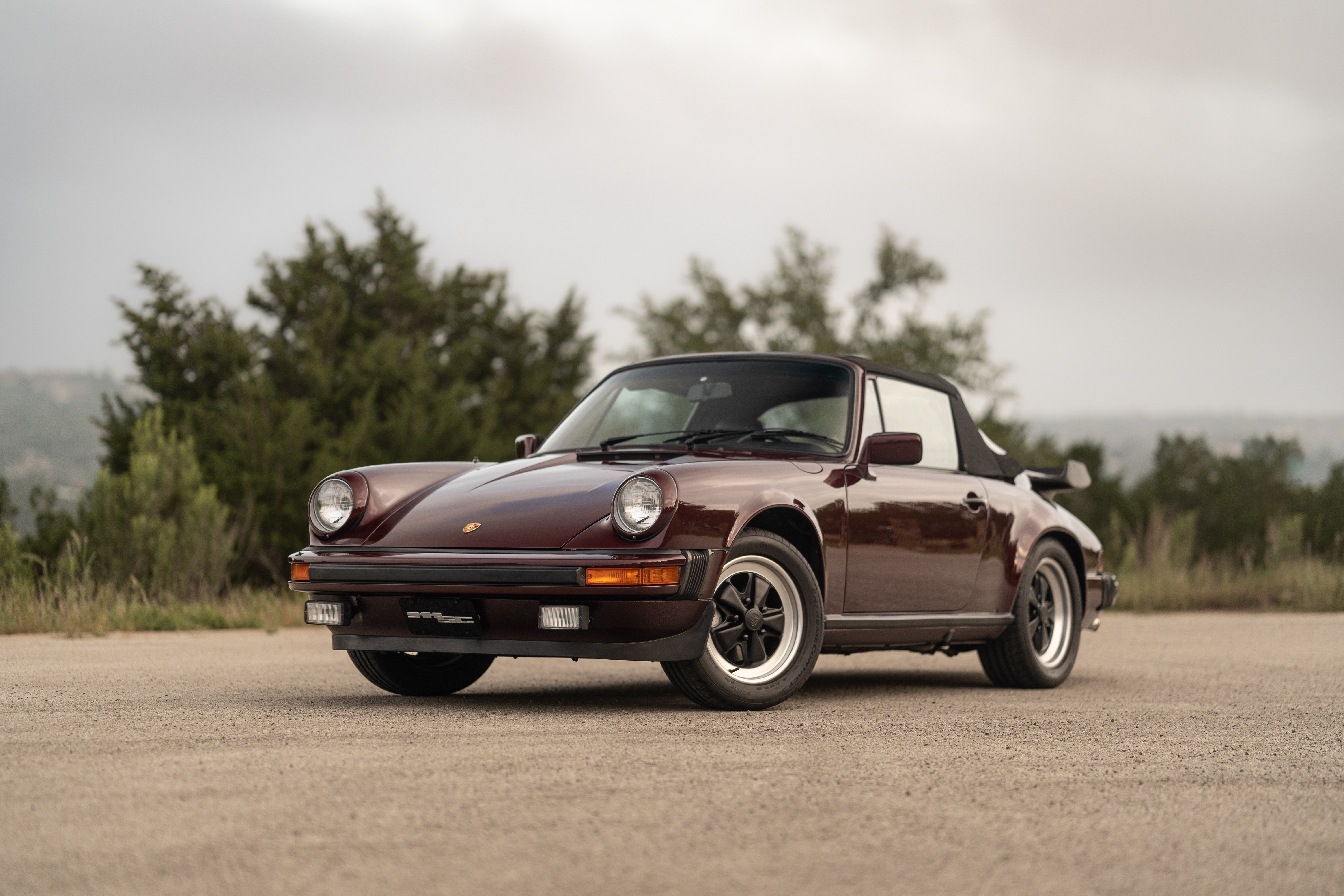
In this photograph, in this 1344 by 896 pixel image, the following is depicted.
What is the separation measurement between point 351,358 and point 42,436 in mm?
40068

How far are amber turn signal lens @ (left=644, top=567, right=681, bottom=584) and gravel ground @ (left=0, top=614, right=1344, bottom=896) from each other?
0.55 metres

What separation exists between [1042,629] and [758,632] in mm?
2702

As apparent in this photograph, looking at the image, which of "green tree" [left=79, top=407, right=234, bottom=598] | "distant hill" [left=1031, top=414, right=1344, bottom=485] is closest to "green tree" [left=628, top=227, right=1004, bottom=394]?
"distant hill" [left=1031, top=414, right=1344, bottom=485]

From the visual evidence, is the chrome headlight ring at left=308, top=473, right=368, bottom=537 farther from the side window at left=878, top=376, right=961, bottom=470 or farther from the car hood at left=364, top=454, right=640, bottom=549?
the side window at left=878, top=376, right=961, bottom=470

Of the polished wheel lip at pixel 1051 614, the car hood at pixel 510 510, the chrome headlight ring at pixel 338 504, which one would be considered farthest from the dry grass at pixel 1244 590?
the chrome headlight ring at pixel 338 504

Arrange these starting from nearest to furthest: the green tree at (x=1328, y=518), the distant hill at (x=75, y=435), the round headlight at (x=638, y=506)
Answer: the round headlight at (x=638, y=506) < the green tree at (x=1328, y=518) < the distant hill at (x=75, y=435)

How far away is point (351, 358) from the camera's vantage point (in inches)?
877

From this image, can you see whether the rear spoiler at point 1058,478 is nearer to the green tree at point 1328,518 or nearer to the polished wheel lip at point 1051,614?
the polished wheel lip at point 1051,614

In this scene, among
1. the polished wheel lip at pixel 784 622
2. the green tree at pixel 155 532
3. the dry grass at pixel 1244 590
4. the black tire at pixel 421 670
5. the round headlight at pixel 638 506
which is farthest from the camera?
the dry grass at pixel 1244 590

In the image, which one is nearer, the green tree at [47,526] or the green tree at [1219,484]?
the green tree at [47,526]

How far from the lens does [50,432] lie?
57.1 m

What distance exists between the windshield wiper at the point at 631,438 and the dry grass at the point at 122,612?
486 centimetres

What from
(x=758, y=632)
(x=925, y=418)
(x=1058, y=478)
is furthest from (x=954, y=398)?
(x=758, y=632)

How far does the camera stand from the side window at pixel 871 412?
7.63 meters
